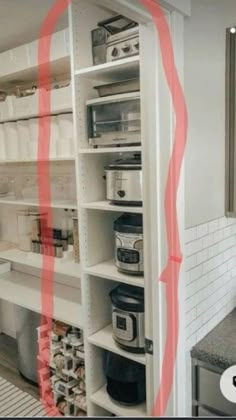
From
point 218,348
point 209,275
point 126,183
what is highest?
point 126,183

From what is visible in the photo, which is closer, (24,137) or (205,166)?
(205,166)

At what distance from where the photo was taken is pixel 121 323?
1.50 metres

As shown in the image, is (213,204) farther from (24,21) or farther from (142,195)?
(24,21)

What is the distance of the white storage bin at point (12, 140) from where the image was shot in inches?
91.9

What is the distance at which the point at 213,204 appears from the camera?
1479 millimetres

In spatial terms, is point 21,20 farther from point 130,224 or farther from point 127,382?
point 127,382

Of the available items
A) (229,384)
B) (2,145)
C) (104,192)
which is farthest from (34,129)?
(229,384)

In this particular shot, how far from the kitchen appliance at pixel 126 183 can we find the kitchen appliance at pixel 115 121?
0.10 metres

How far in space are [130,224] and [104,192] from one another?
0.27 meters

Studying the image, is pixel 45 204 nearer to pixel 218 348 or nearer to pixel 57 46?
pixel 57 46
